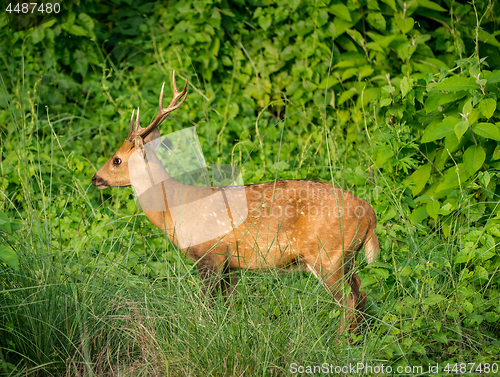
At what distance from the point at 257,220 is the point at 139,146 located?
94 cm

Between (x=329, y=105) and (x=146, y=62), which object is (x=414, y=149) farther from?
(x=146, y=62)

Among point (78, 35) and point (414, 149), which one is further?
point (78, 35)

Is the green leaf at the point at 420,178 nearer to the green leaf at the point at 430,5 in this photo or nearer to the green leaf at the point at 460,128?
the green leaf at the point at 460,128

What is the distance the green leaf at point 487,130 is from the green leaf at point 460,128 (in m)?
0.11

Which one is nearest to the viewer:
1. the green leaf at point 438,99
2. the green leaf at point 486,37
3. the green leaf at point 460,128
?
the green leaf at point 460,128

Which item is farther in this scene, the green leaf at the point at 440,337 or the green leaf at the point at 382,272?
the green leaf at the point at 382,272

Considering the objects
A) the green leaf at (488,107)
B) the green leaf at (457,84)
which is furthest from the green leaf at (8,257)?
the green leaf at (488,107)

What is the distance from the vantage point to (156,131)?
11.6 feet

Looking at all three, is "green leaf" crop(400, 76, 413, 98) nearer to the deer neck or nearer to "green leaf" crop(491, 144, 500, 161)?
"green leaf" crop(491, 144, 500, 161)

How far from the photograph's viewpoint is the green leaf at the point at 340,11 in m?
5.12

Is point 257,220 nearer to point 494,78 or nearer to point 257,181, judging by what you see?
point 257,181

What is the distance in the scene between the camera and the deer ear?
11.3 ft

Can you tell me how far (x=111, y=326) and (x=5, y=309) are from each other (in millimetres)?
490

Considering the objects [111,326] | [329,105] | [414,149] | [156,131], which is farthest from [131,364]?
[329,105]
